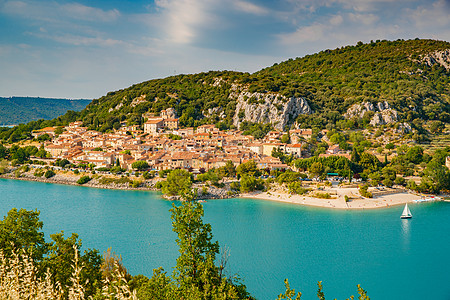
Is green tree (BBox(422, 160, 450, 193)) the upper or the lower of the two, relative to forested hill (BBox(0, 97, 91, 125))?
lower

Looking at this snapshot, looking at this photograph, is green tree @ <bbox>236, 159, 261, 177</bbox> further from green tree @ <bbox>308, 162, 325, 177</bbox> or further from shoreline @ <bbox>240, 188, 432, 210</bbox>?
green tree @ <bbox>308, 162, 325, 177</bbox>

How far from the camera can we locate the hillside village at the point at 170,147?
29.5m

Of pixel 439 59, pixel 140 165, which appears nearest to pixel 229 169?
pixel 140 165

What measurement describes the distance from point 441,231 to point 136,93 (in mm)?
47406

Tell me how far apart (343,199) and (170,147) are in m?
18.5

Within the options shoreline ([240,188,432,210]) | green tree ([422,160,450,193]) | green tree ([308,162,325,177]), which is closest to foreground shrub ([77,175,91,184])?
shoreline ([240,188,432,210])

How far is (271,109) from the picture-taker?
43125mm

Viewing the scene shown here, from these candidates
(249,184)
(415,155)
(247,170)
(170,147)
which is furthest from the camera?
(170,147)

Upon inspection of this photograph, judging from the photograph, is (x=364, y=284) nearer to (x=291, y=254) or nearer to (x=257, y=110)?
(x=291, y=254)

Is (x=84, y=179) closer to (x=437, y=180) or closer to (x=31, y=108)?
(x=437, y=180)

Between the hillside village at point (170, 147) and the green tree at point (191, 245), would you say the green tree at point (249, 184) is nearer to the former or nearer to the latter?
the hillside village at point (170, 147)

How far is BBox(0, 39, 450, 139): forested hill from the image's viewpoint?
4262 centimetres

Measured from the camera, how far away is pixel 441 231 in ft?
56.4

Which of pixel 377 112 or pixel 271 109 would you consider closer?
pixel 377 112
